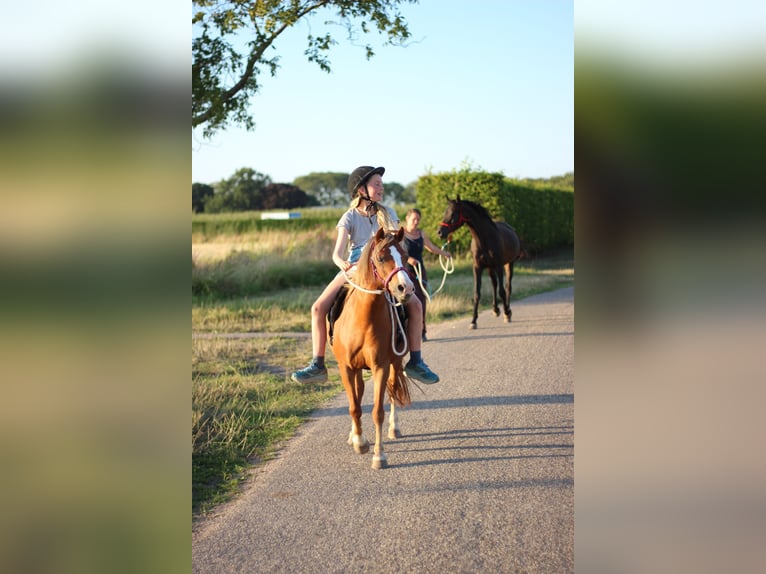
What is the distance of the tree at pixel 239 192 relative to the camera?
4831 cm

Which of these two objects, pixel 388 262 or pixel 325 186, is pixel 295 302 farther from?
pixel 325 186

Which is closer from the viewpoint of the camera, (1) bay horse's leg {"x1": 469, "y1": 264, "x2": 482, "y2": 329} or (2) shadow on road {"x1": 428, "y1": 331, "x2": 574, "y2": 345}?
(2) shadow on road {"x1": 428, "y1": 331, "x2": 574, "y2": 345}

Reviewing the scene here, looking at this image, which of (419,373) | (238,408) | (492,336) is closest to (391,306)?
(419,373)

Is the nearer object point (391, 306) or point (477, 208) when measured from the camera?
point (391, 306)

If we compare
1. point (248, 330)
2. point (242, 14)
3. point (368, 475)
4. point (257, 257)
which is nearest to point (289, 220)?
point (257, 257)

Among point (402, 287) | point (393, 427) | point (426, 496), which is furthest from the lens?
point (393, 427)

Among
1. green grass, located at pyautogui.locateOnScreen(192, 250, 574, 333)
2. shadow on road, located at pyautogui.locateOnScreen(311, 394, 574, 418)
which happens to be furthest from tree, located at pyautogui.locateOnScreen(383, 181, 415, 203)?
shadow on road, located at pyautogui.locateOnScreen(311, 394, 574, 418)

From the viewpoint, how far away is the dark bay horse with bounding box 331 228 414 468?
5.46 meters

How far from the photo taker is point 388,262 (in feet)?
17.8

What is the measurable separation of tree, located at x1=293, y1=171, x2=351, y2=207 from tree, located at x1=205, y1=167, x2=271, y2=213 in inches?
237

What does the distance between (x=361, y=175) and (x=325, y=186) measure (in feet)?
182

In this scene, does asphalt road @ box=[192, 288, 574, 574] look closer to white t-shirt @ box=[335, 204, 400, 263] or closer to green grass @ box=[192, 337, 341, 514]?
green grass @ box=[192, 337, 341, 514]
